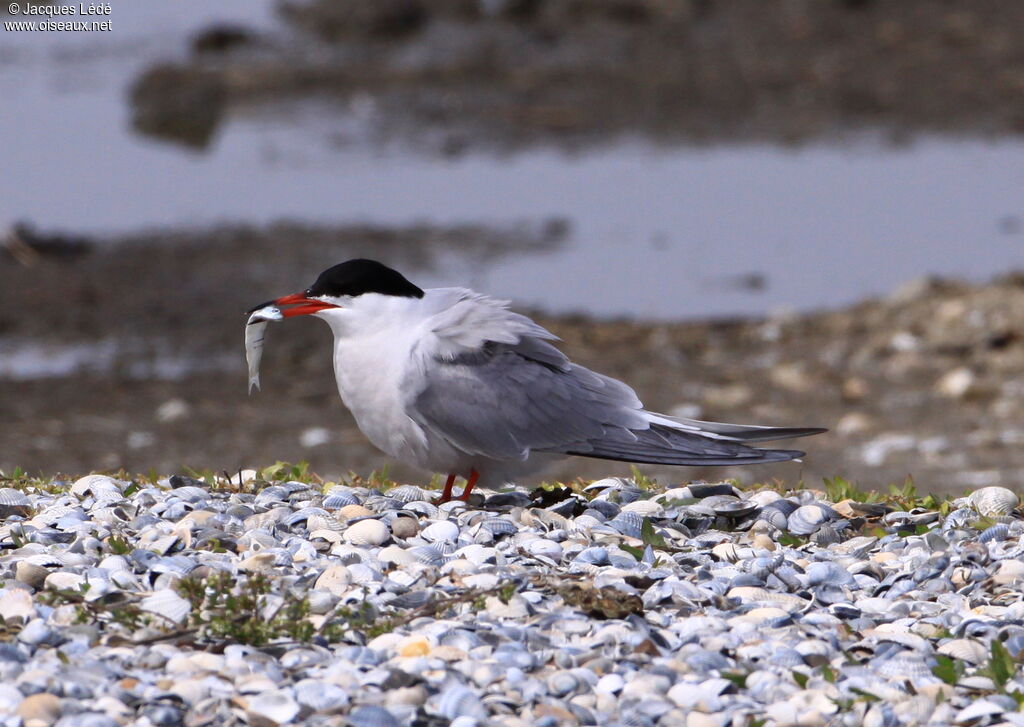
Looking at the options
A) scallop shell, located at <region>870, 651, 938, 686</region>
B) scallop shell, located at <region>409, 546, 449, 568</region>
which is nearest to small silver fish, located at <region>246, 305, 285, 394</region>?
scallop shell, located at <region>409, 546, 449, 568</region>

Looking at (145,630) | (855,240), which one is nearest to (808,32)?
(855,240)

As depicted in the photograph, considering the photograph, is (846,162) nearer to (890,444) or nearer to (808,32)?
(808,32)

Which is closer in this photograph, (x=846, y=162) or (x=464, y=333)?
(x=464, y=333)

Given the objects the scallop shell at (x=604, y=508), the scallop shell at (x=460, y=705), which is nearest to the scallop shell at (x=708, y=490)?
the scallop shell at (x=604, y=508)

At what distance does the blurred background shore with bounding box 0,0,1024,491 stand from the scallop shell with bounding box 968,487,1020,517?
266 cm

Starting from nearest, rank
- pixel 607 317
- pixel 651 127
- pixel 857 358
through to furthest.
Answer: pixel 857 358, pixel 607 317, pixel 651 127

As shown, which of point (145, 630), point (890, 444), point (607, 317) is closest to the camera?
point (145, 630)

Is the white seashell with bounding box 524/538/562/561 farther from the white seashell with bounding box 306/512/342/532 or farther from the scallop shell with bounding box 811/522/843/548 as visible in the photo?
the scallop shell with bounding box 811/522/843/548

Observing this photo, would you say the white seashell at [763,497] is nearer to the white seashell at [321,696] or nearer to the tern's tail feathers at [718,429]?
the tern's tail feathers at [718,429]

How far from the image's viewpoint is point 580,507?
480 cm

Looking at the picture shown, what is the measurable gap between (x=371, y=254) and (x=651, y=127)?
513 cm

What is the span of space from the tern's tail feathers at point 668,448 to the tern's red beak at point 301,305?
0.96 metres

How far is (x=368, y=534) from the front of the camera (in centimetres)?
429

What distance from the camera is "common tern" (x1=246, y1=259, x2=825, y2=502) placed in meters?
4.71
